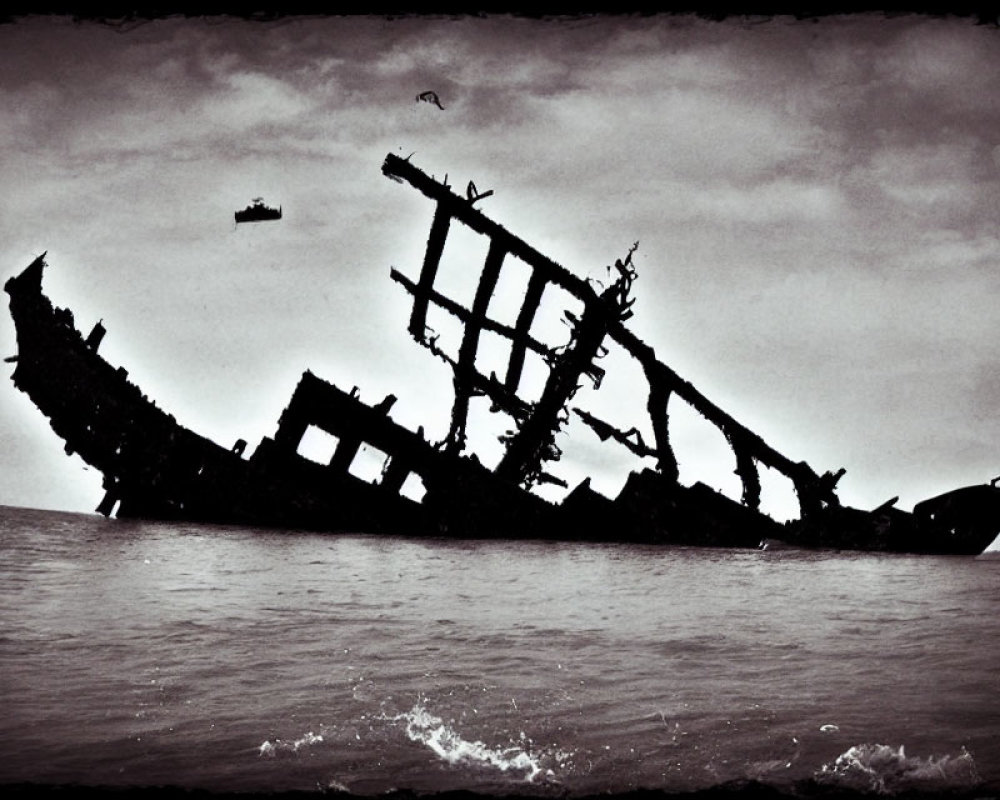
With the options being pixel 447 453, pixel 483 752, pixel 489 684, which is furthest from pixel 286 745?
pixel 447 453

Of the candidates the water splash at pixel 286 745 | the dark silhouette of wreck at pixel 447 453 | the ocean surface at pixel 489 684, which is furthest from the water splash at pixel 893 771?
the dark silhouette of wreck at pixel 447 453

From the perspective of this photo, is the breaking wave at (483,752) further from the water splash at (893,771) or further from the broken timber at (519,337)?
the broken timber at (519,337)

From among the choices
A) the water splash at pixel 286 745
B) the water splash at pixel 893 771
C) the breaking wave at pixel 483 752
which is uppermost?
the water splash at pixel 893 771

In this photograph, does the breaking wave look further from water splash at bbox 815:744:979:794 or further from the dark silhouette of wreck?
the dark silhouette of wreck

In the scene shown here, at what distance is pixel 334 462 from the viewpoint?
1355 centimetres

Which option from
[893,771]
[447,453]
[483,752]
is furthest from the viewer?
[447,453]

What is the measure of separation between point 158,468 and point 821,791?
13.2 meters

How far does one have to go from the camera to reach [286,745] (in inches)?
127

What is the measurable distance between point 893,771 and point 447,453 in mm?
10831

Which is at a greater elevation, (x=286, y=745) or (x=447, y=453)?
(x=447, y=453)

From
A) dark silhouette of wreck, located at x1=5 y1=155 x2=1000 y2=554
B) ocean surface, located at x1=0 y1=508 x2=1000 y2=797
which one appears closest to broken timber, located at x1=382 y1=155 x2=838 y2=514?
dark silhouette of wreck, located at x1=5 y1=155 x2=1000 y2=554

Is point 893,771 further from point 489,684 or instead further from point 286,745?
point 286,745

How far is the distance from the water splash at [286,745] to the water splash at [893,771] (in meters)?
1.83

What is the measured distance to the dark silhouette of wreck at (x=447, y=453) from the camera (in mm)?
13633
